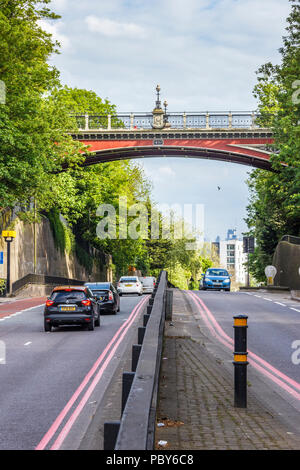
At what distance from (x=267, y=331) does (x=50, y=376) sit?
8.77m

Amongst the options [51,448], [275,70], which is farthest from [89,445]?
[275,70]

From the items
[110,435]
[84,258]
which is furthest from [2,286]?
[110,435]

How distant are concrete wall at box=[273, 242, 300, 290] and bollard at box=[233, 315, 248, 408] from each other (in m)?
35.9

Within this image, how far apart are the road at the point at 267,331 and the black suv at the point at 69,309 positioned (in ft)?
12.3

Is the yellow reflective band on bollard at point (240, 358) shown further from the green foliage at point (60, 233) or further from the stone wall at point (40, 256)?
the green foliage at point (60, 233)

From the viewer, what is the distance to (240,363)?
826cm

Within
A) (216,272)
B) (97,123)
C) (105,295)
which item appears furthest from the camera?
(97,123)

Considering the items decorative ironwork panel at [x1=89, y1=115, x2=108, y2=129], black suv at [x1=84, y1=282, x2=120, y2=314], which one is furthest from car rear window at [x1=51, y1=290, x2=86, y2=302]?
decorative ironwork panel at [x1=89, y1=115, x2=108, y2=129]

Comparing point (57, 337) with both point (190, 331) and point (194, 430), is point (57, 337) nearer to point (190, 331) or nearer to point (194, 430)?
point (190, 331)

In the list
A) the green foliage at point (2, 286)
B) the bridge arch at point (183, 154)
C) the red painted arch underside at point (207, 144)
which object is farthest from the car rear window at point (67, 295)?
the red painted arch underside at point (207, 144)

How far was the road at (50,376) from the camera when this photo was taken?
7820mm

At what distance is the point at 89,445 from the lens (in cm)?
683

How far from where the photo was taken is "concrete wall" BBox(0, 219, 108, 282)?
41.1 meters

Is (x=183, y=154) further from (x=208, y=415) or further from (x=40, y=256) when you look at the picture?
(x=208, y=415)
